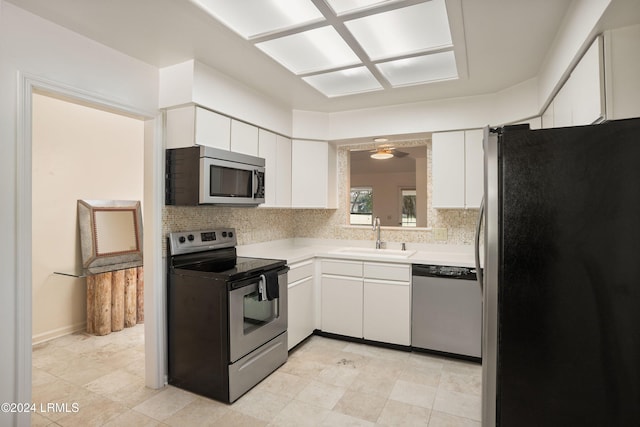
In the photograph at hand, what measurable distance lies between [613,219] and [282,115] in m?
2.89

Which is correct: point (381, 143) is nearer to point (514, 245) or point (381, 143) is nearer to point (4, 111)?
point (514, 245)

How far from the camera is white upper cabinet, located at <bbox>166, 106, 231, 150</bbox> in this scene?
8.16 ft

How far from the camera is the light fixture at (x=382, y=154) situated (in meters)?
3.77

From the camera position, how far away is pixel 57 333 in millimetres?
3479

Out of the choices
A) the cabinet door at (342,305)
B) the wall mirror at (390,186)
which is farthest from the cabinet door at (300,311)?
the wall mirror at (390,186)

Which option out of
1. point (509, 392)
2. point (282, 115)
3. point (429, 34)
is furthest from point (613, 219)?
point (282, 115)

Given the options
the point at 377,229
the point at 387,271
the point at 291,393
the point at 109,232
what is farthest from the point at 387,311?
the point at 109,232

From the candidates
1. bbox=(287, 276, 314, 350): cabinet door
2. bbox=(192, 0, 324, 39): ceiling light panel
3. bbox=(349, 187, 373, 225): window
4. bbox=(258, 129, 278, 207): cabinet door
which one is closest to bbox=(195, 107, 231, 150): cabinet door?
bbox=(258, 129, 278, 207): cabinet door

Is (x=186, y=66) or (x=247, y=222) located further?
(x=247, y=222)

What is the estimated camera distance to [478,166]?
10.5 ft

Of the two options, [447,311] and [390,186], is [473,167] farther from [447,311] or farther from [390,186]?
[447,311]

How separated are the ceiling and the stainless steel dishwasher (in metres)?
1.64

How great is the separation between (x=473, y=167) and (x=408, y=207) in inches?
32.4

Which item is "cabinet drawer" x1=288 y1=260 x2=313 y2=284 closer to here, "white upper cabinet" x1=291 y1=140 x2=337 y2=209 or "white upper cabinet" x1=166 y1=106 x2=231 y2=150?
"white upper cabinet" x1=291 y1=140 x2=337 y2=209
